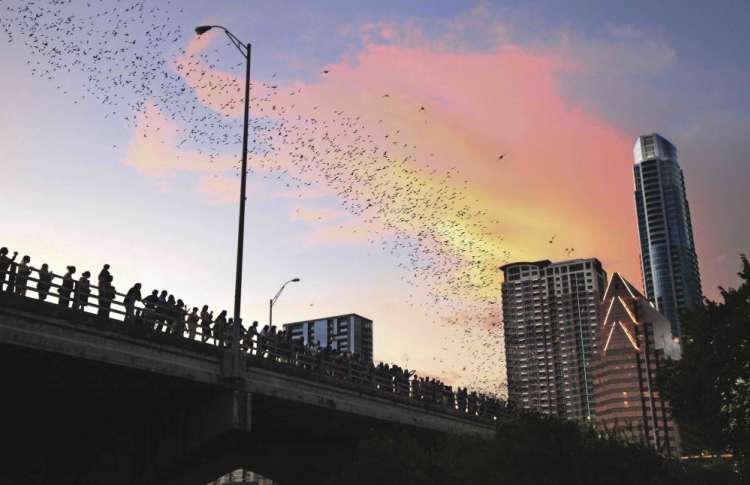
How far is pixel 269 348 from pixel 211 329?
2.93m

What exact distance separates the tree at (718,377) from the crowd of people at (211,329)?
45.6ft

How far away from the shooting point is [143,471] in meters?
27.5

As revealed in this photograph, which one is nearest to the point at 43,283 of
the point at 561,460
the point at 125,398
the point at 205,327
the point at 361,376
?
the point at 205,327

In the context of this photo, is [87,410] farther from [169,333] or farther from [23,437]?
[169,333]

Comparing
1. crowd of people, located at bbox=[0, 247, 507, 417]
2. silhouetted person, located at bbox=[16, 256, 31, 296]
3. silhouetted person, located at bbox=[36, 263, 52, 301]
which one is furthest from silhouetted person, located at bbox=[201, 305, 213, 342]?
silhouetted person, located at bbox=[16, 256, 31, 296]

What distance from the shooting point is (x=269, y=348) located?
2920cm

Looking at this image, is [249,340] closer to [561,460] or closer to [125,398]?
[125,398]

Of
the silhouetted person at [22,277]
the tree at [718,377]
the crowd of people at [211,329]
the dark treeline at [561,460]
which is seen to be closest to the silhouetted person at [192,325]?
the crowd of people at [211,329]

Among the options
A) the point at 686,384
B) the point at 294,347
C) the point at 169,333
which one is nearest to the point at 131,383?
the point at 169,333

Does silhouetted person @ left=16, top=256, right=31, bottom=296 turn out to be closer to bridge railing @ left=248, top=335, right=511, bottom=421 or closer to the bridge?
the bridge

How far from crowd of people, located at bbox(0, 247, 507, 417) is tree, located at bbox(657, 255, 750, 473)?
13.9 meters

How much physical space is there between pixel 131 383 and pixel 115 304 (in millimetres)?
3361

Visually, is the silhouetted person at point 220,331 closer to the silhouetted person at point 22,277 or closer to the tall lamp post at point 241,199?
the tall lamp post at point 241,199

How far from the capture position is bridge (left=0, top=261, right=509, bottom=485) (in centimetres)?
2180
